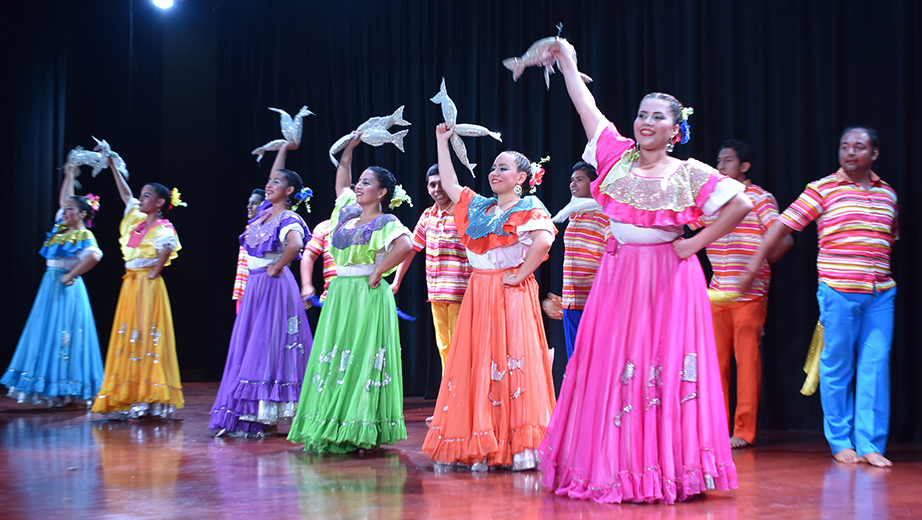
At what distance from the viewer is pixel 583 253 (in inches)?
193

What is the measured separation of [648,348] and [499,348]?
0.83 metres

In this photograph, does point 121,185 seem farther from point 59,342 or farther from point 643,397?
point 643,397

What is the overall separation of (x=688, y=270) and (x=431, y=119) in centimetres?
446

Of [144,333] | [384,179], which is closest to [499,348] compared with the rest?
[384,179]

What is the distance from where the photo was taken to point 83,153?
20.7 ft

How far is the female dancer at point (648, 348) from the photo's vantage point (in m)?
2.93

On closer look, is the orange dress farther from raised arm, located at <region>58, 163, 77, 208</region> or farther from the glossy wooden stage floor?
raised arm, located at <region>58, 163, 77, 208</region>

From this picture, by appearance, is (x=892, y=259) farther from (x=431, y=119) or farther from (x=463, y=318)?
(x=431, y=119)

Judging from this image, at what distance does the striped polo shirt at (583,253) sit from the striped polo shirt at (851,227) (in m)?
1.17

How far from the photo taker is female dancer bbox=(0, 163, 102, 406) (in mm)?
6215

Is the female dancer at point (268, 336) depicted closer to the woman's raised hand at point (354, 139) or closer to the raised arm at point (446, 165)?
the woman's raised hand at point (354, 139)

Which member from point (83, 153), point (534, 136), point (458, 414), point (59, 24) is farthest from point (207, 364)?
point (458, 414)

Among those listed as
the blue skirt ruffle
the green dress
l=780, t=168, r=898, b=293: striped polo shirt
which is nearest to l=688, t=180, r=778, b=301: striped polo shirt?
l=780, t=168, r=898, b=293: striped polo shirt

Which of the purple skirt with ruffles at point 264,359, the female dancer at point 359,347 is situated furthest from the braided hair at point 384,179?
the purple skirt with ruffles at point 264,359
